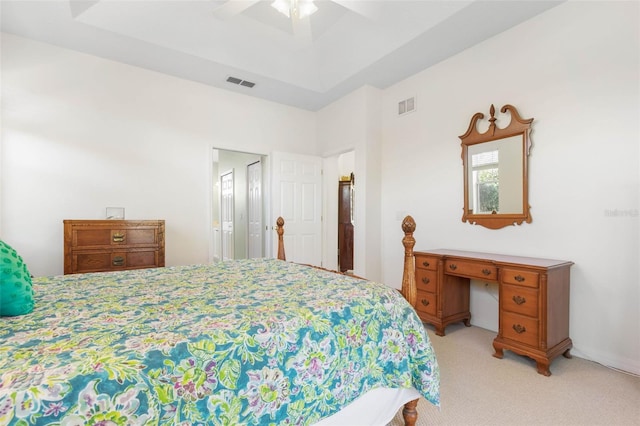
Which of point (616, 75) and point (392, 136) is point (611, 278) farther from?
point (392, 136)

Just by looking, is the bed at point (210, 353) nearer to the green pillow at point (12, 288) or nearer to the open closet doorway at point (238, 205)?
the green pillow at point (12, 288)

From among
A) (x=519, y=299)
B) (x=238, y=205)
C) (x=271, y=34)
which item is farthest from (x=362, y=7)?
(x=238, y=205)

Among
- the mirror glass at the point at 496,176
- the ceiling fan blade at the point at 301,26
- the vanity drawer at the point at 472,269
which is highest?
the ceiling fan blade at the point at 301,26

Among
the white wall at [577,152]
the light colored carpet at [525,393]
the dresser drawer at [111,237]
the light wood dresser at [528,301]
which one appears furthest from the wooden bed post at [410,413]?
the dresser drawer at [111,237]

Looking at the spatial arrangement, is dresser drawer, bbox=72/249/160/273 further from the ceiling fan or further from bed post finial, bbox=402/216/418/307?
bed post finial, bbox=402/216/418/307

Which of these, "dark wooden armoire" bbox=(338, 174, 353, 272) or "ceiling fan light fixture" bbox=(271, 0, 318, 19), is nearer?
"ceiling fan light fixture" bbox=(271, 0, 318, 19)

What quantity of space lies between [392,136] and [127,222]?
3.44 m

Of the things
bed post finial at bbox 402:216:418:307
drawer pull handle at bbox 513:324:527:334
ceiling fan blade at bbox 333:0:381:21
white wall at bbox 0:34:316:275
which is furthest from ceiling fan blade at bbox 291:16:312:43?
drawer pull handle at bbox 513:324:527:334

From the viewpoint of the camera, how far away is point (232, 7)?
2.35 metres

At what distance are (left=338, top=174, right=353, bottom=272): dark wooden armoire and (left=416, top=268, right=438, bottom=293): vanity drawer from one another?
3.00m

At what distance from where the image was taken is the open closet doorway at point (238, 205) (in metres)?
5.38

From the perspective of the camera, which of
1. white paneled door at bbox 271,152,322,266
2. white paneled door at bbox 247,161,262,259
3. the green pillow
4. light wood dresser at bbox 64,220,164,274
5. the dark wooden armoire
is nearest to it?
the green pillow

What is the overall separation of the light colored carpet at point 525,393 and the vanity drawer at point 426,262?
796 mm

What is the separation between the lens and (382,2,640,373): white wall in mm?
2334
